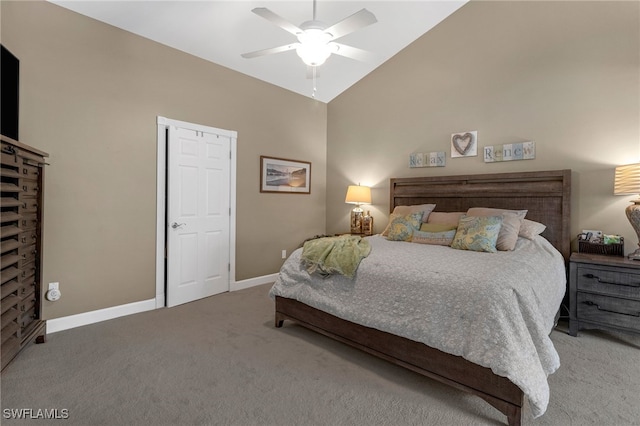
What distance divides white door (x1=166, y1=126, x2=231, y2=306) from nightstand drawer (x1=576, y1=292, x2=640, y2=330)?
Result: 3.90 meters

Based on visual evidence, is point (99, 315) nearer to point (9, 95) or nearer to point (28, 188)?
point (28, 188)

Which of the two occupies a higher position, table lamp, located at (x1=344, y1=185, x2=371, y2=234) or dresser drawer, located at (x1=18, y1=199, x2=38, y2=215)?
table lamp, located at (x1=344, y1=185, x2=371, y2=234)

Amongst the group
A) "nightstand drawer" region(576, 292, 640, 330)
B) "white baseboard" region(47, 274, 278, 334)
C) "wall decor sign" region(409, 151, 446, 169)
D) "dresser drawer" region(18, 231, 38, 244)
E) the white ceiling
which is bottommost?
"white baseboard" region(47, 274, 278, 334)

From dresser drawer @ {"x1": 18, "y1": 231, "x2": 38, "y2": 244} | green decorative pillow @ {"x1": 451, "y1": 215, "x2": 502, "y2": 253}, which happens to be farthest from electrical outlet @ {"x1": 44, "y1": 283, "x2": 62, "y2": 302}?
green decorative pillow @ {"x1": 451, "y1": 215, "x2": 502, "y2": 253}

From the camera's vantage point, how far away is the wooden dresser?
212 cm

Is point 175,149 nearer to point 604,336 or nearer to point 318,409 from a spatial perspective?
point 318,409

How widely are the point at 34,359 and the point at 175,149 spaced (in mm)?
2295

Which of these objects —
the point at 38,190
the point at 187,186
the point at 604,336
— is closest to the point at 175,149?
the point at 187,186

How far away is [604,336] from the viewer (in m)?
2.91

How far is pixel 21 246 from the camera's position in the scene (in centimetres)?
238

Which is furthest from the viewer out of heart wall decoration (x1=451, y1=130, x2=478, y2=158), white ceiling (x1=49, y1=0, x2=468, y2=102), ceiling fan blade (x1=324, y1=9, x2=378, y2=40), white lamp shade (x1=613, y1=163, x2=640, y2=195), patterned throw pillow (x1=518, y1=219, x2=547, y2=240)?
heart wall decoration (x1=451, y1=130, x2=478, y2=158)

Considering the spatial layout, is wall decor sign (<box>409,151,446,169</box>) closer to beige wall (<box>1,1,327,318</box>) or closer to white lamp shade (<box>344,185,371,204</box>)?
white lamp shade (<box>344,185,371,204</box>)

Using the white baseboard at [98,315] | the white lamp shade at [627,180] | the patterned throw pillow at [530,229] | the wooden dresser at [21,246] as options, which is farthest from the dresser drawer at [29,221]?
the white lamp shade at [627,180]

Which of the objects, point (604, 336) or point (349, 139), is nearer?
point (604, 336)
